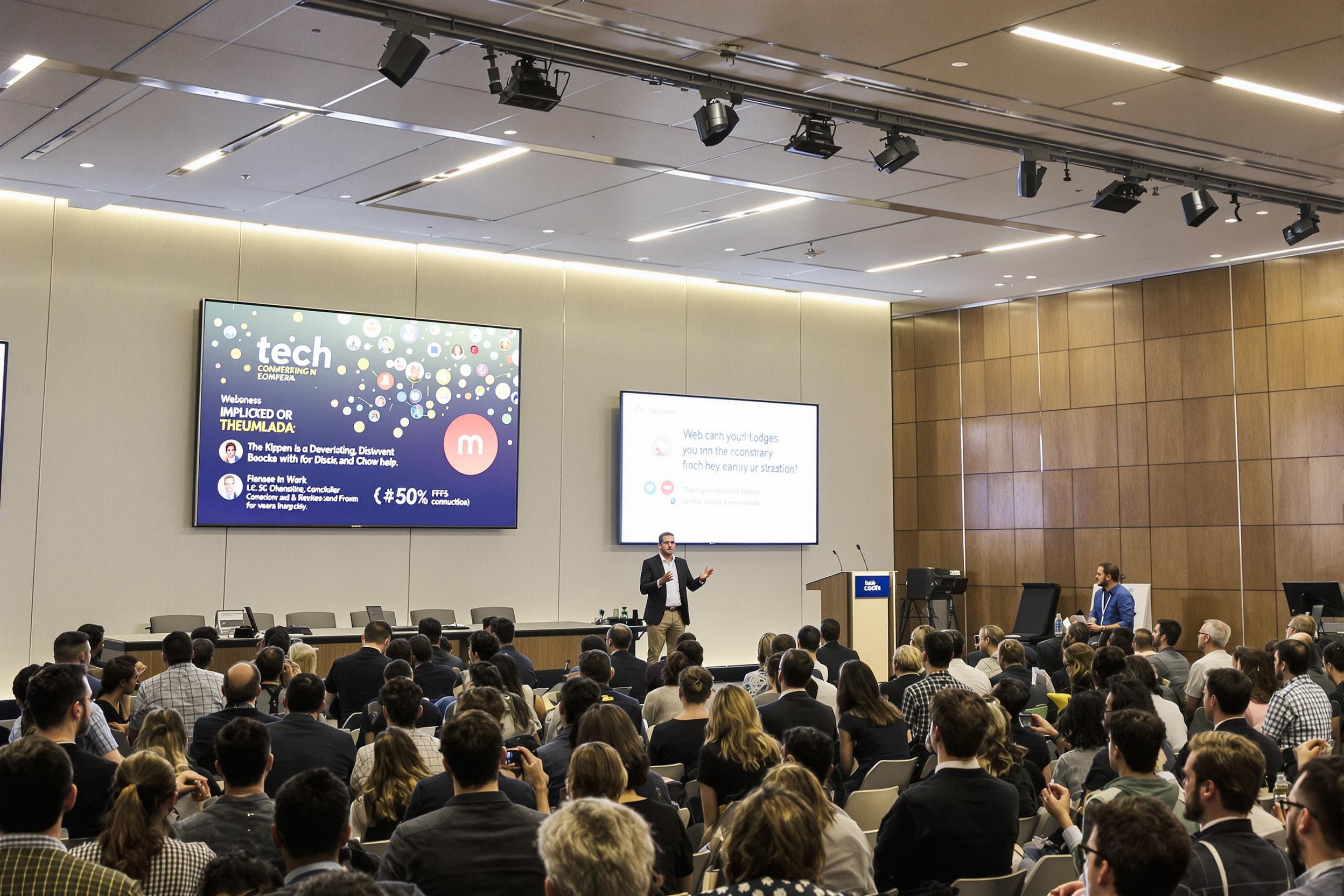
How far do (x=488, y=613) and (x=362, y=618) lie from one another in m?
1.19

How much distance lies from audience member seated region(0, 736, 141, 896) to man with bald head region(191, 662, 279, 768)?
262cm

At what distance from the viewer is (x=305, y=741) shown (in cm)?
481

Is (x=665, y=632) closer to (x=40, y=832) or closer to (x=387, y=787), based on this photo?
(x=387, y=787)

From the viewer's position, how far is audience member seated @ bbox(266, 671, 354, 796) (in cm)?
476

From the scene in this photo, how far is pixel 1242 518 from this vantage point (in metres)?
12.5

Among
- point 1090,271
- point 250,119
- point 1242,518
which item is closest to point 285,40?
point 250,119

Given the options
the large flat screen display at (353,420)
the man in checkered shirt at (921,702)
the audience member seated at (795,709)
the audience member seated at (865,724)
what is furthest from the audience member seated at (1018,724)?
the large flat screen display at (353,420)

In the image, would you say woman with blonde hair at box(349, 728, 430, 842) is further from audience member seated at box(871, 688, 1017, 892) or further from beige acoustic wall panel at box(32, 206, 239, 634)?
beige acoustic wall panel at box(32, 206, 239, 634)

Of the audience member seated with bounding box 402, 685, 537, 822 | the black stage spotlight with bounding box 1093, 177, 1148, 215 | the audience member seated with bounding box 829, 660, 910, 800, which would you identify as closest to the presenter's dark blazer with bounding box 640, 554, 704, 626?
the black stage spotlight with bounding box 1093, 177, 1148, 215

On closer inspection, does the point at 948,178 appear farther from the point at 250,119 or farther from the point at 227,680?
the point at 227,680

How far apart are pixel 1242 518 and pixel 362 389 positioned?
8.89 m

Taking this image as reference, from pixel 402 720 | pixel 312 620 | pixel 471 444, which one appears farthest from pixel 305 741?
pixel 471 444

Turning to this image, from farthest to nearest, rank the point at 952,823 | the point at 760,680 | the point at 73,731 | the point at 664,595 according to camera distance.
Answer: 1. the point at 664,595
2. the point at 760,680
3. the point at 73,731
4. the point at 952,823

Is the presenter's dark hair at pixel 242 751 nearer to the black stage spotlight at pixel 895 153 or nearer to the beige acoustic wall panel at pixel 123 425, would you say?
the black stage spotlight at pixel 895 153
